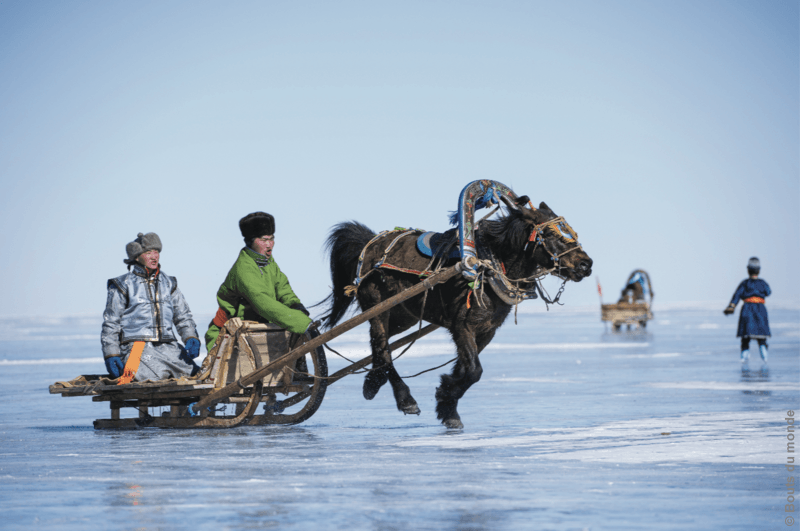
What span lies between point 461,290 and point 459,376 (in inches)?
27.9

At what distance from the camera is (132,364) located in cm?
748

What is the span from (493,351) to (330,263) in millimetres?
12973

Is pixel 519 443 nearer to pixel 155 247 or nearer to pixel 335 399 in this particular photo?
pixel 155 247

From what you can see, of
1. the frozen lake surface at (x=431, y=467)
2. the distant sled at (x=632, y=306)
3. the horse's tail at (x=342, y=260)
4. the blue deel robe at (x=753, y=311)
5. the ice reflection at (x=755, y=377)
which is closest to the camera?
the frozen lake surface at (x=431, y=467)

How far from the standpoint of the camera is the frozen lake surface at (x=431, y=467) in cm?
428

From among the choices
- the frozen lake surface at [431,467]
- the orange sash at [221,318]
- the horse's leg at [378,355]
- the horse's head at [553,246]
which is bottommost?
the frozen lake surface at [431,467]

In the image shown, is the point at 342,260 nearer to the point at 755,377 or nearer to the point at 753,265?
the point at 755,377

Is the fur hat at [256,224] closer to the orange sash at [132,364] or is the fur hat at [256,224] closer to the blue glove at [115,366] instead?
the orange sash at [132,364]

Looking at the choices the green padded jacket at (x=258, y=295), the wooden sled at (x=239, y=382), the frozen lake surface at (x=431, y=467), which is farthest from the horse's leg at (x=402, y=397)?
the green padded jacket at (x=258, y=295)

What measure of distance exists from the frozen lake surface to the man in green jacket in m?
0.95

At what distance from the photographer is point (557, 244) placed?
23.3 ft

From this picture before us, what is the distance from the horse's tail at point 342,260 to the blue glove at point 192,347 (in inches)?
51.2

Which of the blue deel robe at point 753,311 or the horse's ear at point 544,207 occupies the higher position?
the horse's ear at point 544,207

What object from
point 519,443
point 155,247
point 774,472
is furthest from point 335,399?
point 774,472
